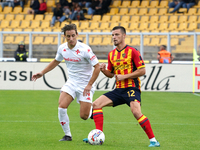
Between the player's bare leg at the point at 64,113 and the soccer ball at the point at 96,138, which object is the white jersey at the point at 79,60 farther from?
the soccer ball at the point at 96,138

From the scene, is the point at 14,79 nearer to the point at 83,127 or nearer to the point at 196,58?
the point at 196,58

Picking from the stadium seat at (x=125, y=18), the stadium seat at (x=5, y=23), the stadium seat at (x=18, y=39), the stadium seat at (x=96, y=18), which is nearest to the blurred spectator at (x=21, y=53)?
the stadium seat at (x=18, y=39)

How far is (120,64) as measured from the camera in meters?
5.66

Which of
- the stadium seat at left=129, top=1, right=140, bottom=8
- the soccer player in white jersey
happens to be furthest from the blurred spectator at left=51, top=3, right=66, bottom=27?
the soccer player in white jersey

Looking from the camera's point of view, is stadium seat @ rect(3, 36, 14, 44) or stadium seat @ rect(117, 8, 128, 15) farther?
stadium seat @ rect(117, 8, 128, 15)

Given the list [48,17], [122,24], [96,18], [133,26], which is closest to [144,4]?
[122,24]

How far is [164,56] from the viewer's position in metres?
16.2

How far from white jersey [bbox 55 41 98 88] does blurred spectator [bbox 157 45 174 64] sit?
10261mm

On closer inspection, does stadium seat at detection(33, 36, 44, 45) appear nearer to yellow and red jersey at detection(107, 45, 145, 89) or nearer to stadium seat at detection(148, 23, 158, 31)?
stadium seat at detection(148, 23, 158, 31)

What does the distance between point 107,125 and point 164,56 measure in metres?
9.11

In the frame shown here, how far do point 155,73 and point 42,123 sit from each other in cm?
805

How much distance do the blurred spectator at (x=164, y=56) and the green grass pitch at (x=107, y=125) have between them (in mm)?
3777

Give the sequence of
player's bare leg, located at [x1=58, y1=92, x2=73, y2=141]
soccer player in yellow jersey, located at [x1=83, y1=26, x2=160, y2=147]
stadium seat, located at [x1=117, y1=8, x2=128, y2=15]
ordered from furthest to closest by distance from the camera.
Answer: stadium seat, located at [x1=117, y1=8, x2=128, y2=15] < player's bare leg, located at [x1=58, y1=92, x2=73, y2=141] < soccer player in yellow jersey, located at [x1=83, y1=26, x2=160, y2=147]

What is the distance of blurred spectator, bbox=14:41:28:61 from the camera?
16.5m
